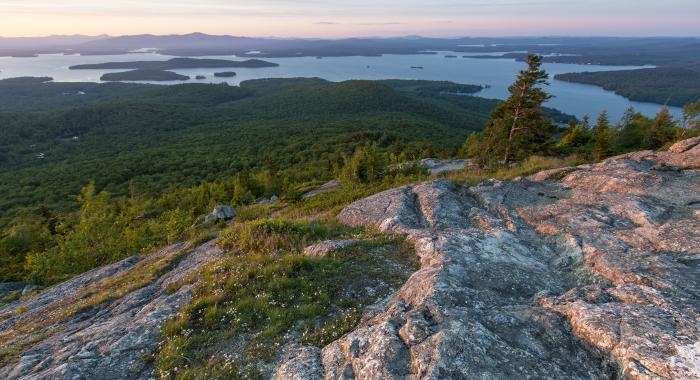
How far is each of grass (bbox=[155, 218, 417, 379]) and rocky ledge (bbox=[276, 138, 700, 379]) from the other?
2.22ft

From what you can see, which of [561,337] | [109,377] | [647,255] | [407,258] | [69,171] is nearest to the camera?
[561,337]

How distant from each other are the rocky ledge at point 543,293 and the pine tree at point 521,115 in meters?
14.0

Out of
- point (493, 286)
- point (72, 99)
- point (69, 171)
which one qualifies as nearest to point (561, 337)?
point (493, 286)

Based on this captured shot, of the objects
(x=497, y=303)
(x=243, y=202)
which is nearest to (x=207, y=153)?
(x=243, y=202)

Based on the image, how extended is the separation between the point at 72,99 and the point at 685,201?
813 feet

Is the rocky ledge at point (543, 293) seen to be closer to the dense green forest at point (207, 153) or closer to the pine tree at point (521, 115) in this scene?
the dense green forest at point (207, 153)

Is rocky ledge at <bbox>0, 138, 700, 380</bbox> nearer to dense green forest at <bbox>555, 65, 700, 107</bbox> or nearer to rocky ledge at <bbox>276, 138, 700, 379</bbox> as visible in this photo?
rocky ledge at <bbox>276, 138, 700, 379</bbox>

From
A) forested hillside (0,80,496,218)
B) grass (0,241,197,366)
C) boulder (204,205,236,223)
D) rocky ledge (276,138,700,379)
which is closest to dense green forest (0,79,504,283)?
forested hillside (0,80,496,218)

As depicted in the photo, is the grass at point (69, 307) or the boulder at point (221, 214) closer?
the grass at point (69, 307)

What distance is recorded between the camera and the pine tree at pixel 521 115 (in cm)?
2659

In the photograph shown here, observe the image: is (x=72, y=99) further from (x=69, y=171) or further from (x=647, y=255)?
(x=647, y=255)

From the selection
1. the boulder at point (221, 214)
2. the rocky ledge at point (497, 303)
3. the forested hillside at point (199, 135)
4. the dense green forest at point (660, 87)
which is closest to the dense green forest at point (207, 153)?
the forested hillside at point (199, 135)

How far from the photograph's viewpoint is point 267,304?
26.4 ft

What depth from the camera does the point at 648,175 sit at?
14.3 meters
